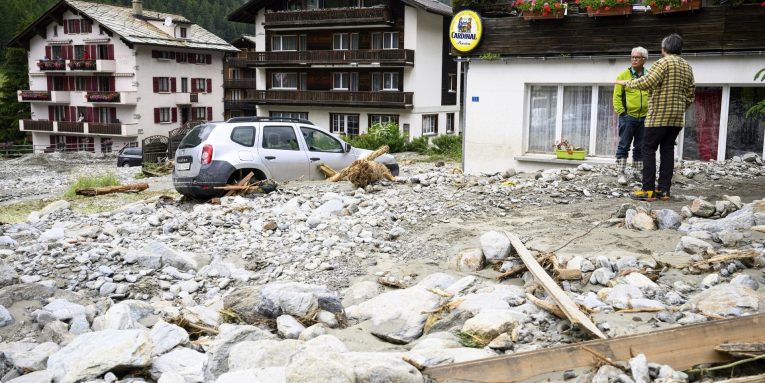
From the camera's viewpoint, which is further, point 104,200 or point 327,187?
point 104,200

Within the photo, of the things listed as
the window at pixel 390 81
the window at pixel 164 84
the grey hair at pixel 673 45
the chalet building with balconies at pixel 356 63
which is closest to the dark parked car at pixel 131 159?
the chalet building with balconies at pixel 356 63

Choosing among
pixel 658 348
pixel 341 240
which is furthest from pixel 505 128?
pixel 658 348

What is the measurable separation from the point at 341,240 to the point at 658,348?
16.8 feet

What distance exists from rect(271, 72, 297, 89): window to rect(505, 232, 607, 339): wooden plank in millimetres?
45086

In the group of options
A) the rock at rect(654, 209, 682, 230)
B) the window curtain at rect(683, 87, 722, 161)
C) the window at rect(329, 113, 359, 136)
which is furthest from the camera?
the window at rect(329, 113, 359, 136)

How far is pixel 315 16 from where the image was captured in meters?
48.1

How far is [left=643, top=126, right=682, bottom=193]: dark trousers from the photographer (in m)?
9.64

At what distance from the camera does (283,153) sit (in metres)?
14.1

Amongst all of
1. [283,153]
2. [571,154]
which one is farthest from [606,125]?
[283,153]

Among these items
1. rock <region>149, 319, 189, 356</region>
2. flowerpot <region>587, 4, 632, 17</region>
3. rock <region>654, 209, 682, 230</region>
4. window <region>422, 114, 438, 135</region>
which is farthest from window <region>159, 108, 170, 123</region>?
rock <region>149, 319, 189, 356</region>

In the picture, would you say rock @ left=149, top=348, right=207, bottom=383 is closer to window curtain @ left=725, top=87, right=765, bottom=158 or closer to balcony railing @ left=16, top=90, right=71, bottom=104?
window curtain @ left=725, top=87, right=765, bottom=158

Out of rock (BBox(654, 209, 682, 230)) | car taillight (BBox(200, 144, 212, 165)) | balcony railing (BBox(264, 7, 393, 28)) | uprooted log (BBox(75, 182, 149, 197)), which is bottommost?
uprooted log (BBox(75, 182, 149, 197))

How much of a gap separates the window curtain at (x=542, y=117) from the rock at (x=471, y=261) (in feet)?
34.3

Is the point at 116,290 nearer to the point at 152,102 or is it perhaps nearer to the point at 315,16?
the point at 315,16
